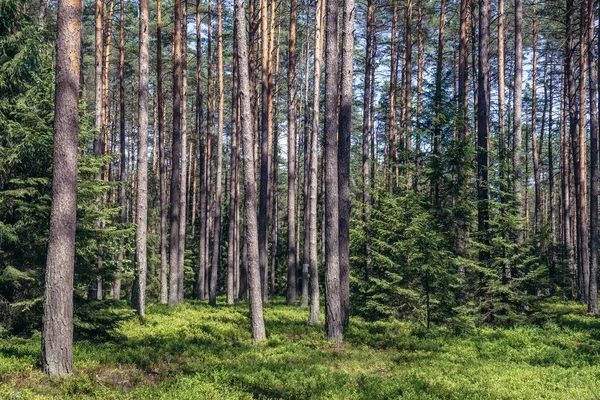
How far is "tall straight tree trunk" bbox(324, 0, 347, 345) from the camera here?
11461mm

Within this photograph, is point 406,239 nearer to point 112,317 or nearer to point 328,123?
point 328,123

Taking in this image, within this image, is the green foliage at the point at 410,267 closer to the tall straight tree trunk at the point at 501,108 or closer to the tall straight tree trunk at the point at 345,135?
the tall straight tree trunk at the point at 345,135

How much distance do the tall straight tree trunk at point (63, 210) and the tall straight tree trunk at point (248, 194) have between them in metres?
4.20

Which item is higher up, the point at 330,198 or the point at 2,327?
the point at 330,198

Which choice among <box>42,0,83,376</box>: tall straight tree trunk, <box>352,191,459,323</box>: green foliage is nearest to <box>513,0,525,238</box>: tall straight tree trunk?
<box>352,191,459,323</box>: green foliage

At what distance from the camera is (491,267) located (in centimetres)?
1347

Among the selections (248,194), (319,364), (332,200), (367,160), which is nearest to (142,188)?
(248,194)

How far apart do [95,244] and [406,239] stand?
871 cm

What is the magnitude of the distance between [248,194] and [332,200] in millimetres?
2118

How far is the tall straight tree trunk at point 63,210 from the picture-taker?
7512mm

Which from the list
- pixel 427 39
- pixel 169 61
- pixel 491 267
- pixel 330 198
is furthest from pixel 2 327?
pixel 427 39

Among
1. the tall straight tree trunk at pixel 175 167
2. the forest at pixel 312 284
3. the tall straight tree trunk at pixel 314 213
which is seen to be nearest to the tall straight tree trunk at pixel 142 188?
the forest at pixel 312 284

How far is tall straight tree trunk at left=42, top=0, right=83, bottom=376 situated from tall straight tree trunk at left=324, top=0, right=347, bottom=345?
232 inches

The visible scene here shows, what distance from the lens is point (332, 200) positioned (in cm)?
1179
